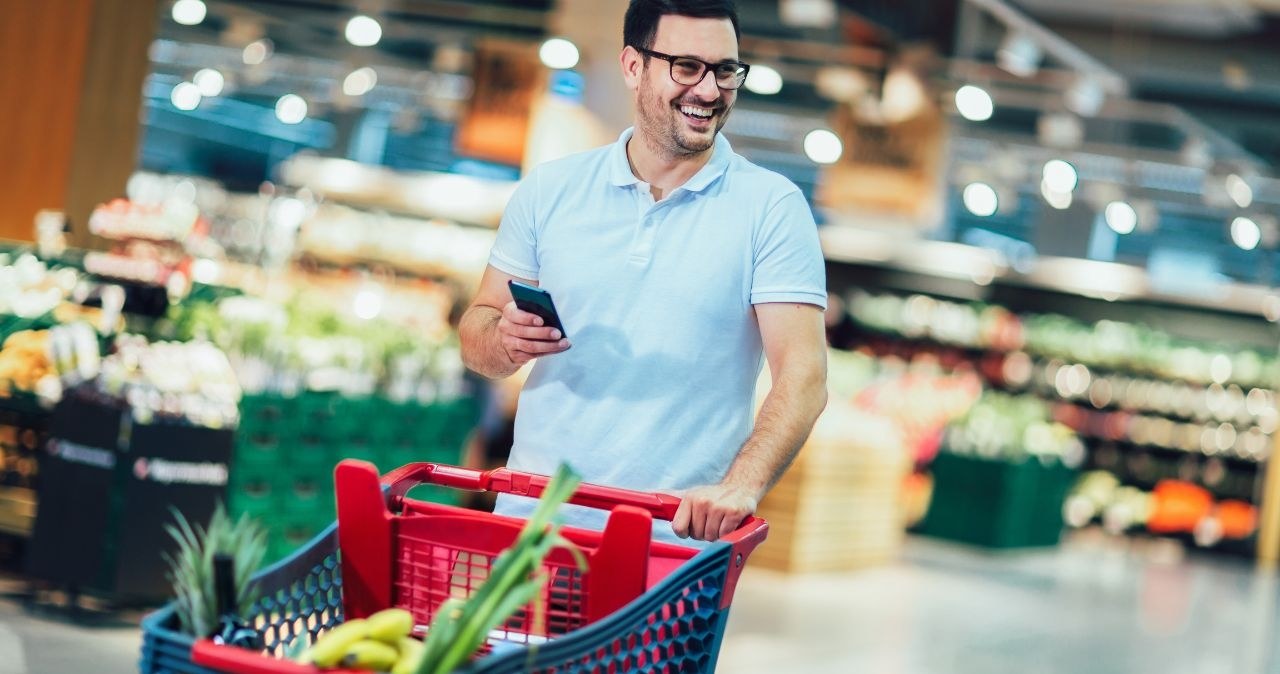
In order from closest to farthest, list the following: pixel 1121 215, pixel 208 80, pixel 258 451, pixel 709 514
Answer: pixel 709 514
pixel 258 451
pixel 1121 215
pixel 208 80

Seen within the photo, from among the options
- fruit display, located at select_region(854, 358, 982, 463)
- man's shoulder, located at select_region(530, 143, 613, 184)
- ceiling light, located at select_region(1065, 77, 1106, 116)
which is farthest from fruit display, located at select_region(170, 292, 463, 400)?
ceiling light, located at select_region(1065, 77, 1106, 116)

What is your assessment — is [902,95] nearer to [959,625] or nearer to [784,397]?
[959,625]

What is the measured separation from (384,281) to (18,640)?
1131cm

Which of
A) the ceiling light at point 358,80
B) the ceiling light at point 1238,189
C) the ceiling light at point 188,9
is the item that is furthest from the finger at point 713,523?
the ceiling light at point 1238,189

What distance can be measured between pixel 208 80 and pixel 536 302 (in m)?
15.4

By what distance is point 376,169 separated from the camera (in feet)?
61.1

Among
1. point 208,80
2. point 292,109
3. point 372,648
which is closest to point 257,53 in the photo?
point 208,80

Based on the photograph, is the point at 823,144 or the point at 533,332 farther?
the point at 823,144

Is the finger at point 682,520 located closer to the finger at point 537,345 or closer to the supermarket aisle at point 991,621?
the finger at point 537,345

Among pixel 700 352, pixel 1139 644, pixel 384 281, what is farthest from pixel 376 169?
pixel 700 352

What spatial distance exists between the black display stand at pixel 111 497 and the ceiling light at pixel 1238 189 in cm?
1211

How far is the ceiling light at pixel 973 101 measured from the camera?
1188 cm

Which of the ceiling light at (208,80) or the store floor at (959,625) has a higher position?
the ceiling light at (208,80)

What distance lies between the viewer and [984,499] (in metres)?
14.1
